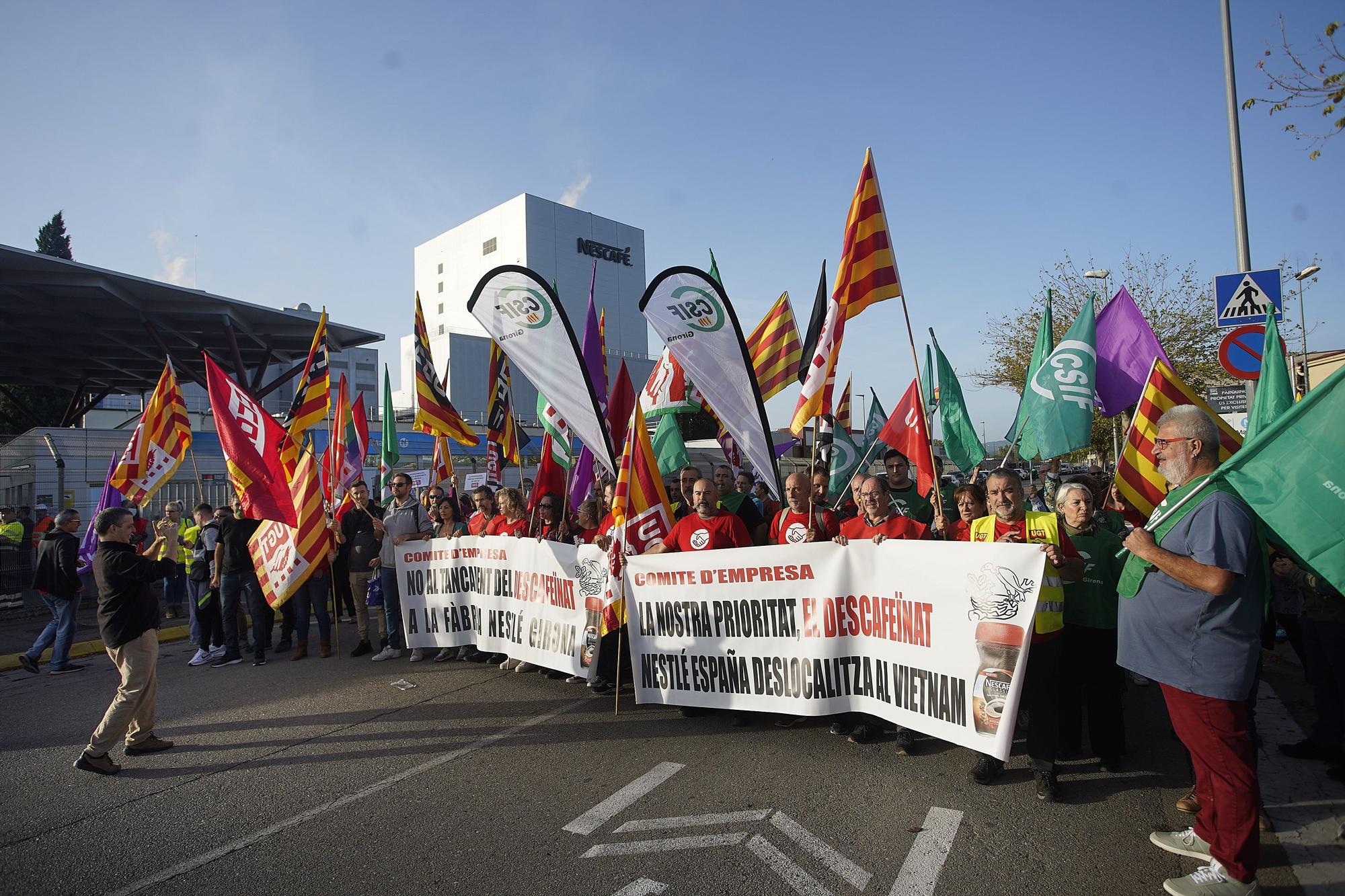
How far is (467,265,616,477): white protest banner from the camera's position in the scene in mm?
6777

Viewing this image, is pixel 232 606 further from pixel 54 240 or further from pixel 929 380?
pixel 54 240

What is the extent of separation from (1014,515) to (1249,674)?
1566 millimetres

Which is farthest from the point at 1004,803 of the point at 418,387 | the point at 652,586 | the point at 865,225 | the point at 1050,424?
the point at 418,387

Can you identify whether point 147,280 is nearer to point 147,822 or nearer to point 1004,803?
point 147,822

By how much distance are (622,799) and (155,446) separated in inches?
349

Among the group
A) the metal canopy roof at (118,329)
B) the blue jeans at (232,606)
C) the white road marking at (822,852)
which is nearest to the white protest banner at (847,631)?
the white road marking at (822,852)

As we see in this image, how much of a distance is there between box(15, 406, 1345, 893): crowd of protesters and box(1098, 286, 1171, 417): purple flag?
1.01 m

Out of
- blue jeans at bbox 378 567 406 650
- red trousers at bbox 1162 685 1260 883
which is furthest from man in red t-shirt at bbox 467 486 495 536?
red trousers at bbox 1162 685 1260 883

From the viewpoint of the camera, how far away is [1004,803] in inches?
161

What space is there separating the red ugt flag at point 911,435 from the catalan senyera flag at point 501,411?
17.9ft

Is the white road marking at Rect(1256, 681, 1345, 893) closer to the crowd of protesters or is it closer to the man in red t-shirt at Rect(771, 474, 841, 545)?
the crowd of protesters

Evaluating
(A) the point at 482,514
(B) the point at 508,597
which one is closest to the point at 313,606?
(A) the point at 482,514

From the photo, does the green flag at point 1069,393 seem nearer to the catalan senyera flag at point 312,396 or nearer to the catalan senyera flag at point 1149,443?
the catalan senyera flag at point 1149,443

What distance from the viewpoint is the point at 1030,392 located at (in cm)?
700
